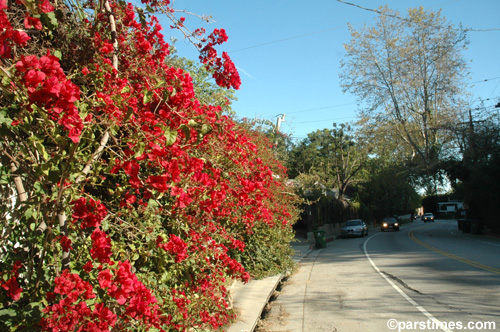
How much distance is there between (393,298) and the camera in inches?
333

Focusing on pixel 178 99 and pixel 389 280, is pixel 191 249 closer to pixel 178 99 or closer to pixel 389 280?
pixel 178 99

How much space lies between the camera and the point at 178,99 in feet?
12.8

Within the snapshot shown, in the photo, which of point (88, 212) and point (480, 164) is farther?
point (480, 164)

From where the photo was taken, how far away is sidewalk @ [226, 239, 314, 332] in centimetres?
661

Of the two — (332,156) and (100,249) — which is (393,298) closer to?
(100,249)

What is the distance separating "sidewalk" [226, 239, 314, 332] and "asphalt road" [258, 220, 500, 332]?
0.25 meters

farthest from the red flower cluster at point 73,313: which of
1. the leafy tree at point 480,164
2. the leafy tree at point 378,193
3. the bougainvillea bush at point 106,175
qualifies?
the leafy tree at point 378,193

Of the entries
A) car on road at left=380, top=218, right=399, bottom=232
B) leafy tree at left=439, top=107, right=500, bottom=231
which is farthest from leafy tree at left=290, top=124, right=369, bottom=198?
leafy tree at left=439, top=107, right=500, bottom=231

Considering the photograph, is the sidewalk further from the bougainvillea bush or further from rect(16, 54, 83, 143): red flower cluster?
rect(16, 54, 83, 143): red flower cluster

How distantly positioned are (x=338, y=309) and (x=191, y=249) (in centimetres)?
476

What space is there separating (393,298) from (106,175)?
6.87m

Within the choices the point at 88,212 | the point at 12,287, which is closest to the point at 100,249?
the point at 88,212

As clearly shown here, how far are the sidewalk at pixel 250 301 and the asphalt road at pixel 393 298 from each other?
249 millimetres

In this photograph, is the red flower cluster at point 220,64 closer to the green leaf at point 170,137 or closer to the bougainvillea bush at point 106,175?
the bougainvillea bush at point 106,175
